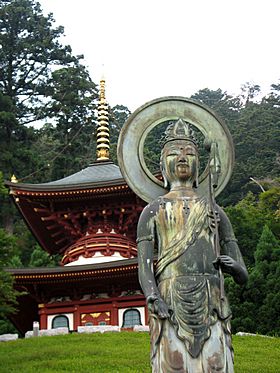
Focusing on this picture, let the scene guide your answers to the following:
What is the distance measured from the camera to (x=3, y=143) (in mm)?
41938

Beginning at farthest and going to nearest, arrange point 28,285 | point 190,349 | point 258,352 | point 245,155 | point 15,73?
point 245,155, point 15,73, point 28,285, point 258,352, point 190,349

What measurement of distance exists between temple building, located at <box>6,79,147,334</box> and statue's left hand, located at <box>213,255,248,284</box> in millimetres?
14118

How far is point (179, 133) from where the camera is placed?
6.11 m

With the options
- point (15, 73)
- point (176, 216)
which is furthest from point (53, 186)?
point (15, 73)

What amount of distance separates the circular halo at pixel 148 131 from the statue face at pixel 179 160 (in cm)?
17

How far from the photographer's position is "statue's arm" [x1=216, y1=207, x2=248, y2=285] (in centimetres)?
541

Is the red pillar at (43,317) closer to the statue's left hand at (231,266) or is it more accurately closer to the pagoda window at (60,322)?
the pagoda window at (60,322)

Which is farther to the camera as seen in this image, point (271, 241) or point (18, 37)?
point (18, 37)

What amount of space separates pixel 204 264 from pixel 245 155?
4586 centimetres

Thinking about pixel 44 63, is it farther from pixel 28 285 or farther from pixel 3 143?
pixel 28 285

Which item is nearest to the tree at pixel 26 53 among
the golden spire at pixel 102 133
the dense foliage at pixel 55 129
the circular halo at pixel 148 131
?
the dense foliage at pixel 55 129

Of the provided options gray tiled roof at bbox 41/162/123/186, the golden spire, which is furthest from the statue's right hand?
the golden spire

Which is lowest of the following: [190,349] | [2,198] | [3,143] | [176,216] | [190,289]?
[190,349]

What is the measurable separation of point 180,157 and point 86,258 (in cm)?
1622
